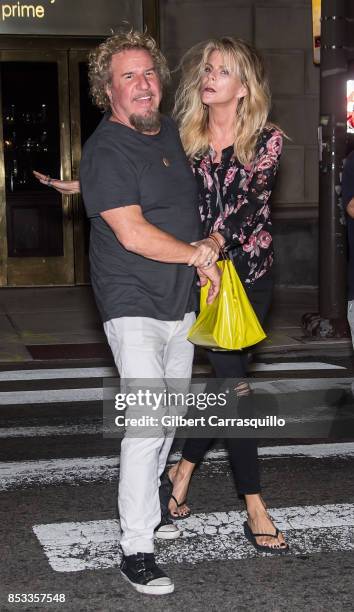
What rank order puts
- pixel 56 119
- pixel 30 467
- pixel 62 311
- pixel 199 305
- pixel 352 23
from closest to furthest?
pixel 199 305
pixel 30 467
pixel 352 23
pixel 62 311
pixel 56 119

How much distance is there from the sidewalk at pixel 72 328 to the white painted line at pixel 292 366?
222mm

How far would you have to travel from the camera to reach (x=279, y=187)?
1505cm

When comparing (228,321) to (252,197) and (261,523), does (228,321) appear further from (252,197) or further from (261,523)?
(261,523)

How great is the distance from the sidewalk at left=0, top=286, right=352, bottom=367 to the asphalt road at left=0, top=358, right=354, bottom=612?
8.89 ft

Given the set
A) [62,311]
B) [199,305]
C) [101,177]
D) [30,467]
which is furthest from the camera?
[62,311]

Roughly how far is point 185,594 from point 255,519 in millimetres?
593

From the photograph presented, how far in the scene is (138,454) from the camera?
408 cm

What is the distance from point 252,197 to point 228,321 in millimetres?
543

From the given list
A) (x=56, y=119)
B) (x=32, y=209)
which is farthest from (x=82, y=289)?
(x=56, y=119)

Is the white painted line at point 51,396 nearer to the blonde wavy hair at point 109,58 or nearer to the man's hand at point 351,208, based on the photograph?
the man's hand at point 351,208

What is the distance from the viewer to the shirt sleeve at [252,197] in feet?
14.6

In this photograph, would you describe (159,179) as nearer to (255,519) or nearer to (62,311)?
(255,519)

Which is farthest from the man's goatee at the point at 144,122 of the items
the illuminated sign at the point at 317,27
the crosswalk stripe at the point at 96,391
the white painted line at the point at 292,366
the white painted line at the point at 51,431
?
the illuminated sign at the point at 317,27

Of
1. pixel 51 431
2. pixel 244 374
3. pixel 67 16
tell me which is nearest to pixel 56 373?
pixel 51 431
